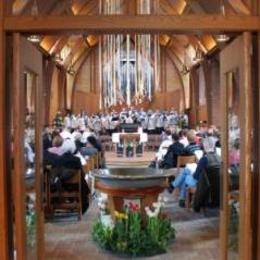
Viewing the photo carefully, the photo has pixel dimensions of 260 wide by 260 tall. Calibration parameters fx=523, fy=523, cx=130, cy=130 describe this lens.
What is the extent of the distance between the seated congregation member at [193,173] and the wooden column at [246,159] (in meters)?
3.17

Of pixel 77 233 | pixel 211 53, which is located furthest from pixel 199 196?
pixel 211 53

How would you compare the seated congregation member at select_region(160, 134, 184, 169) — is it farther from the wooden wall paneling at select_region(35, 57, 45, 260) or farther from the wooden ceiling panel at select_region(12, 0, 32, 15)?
the wooden ceiling panel at select_region(12, 0, 32, 15)

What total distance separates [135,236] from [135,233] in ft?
0.10

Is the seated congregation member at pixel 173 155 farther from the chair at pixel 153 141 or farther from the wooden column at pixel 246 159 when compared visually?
the chair at pixel 153 141

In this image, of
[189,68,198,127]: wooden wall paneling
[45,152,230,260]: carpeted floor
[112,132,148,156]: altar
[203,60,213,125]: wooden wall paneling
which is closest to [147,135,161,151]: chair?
[203,60,213,125]: wooden wall paneling

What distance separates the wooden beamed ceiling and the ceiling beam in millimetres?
14

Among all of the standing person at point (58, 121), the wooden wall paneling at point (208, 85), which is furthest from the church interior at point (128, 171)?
the wooden wall paneling at point (208, 85)

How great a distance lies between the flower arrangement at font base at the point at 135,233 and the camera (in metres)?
5.34

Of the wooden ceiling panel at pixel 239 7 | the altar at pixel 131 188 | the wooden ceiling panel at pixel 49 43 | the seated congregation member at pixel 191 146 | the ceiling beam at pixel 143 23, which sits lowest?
the altar at pixel 131 188

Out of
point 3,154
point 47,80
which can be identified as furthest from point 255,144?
point 47,80

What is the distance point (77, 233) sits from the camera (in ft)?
20.6

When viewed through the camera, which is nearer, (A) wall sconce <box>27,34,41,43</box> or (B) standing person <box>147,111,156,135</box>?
(A) wall sconce <box>27,34,41,43</box>

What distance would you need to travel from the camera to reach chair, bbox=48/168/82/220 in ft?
22.9

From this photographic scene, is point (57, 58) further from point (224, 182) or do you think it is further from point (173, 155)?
point (224, 182)
